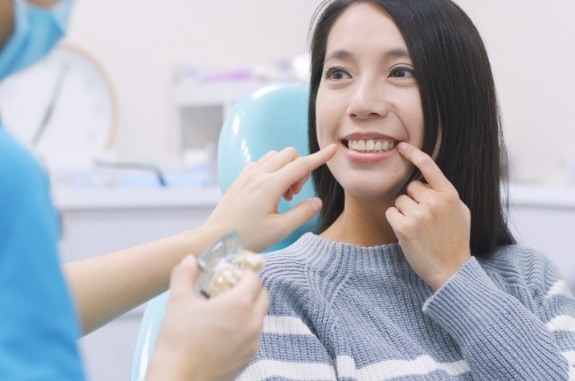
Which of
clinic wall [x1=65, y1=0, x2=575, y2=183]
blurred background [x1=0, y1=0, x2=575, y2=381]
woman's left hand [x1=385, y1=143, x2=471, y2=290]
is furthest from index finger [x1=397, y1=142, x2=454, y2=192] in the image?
clinic wall [x1=65, y1=0, x2=575, y2=183]

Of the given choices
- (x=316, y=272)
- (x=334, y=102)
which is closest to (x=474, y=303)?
(x=316, y=272)

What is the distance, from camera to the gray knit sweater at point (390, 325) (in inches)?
41.6

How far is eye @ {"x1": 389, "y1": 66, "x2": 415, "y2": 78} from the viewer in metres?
1.17

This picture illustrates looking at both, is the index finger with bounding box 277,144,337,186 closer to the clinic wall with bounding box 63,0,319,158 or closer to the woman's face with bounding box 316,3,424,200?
the woman's face with bounding box 316,3,424,200

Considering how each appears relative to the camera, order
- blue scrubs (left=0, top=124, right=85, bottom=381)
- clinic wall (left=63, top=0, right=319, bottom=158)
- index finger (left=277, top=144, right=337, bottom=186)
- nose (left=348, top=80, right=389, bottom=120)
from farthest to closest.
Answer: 1. clinic wall (left=63, top=0, right=319, bottom=158)
2. nose (left=348, top=80, right=389, bottom=120)
3. index finger (left=277, top=144, right=337, bottom=186)
4. blue scrubs (left=0, top=124, right=85, bottom=381)

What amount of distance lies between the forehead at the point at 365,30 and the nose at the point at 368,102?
0.06 metres

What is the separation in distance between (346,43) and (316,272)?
0.35 m

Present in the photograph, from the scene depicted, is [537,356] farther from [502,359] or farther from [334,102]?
[334,102]

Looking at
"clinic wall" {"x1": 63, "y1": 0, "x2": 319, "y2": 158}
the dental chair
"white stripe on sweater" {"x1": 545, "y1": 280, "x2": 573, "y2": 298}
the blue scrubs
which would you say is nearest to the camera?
the blue scrubs

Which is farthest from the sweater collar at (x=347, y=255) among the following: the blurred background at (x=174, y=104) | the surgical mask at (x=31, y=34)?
the blurred background at (x=174, y=104)

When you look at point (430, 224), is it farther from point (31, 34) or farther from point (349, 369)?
point (31, 34)

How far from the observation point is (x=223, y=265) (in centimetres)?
72

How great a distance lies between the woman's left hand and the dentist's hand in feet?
0.48

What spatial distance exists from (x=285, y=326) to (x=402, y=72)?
1.36 feet
